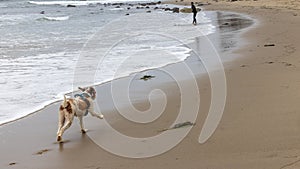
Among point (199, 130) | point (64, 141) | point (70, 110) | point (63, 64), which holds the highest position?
point (70, 110)

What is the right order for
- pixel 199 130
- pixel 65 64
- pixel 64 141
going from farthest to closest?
pixel 65 64 < pixel 64 141 < pixel 199 130

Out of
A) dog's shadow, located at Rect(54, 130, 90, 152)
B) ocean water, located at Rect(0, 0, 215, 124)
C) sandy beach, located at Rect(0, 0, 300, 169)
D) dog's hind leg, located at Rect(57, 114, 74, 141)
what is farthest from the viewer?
ocean water, located at Rect(0, 0, 215, 124)

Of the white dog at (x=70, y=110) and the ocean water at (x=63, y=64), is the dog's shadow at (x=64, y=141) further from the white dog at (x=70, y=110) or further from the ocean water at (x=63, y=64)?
the ocean water at (x=63, y=64)

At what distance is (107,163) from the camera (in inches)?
188

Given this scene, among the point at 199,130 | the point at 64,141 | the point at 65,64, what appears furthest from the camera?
the point at 65,64

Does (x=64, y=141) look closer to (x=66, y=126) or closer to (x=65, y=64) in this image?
(x=66, y=126)

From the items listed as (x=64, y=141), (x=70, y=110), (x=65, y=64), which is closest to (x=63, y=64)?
(x=65, y=64)

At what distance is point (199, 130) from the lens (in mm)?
5531

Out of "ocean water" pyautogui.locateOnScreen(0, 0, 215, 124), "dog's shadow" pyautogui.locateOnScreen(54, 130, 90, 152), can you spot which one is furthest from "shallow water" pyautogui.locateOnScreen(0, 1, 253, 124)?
"dog's shadow" pyautogui.locateOnScreen(54, 130, 90, 152)

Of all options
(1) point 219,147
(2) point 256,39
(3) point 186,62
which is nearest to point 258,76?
(3) point 186,62

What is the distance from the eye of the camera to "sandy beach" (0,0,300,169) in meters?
4.52

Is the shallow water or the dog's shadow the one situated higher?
the dog's shadow

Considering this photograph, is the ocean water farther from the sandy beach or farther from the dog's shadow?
the dog's shadow

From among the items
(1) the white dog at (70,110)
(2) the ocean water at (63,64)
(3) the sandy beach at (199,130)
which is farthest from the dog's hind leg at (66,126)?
(2) the ocean water at (63,64)
